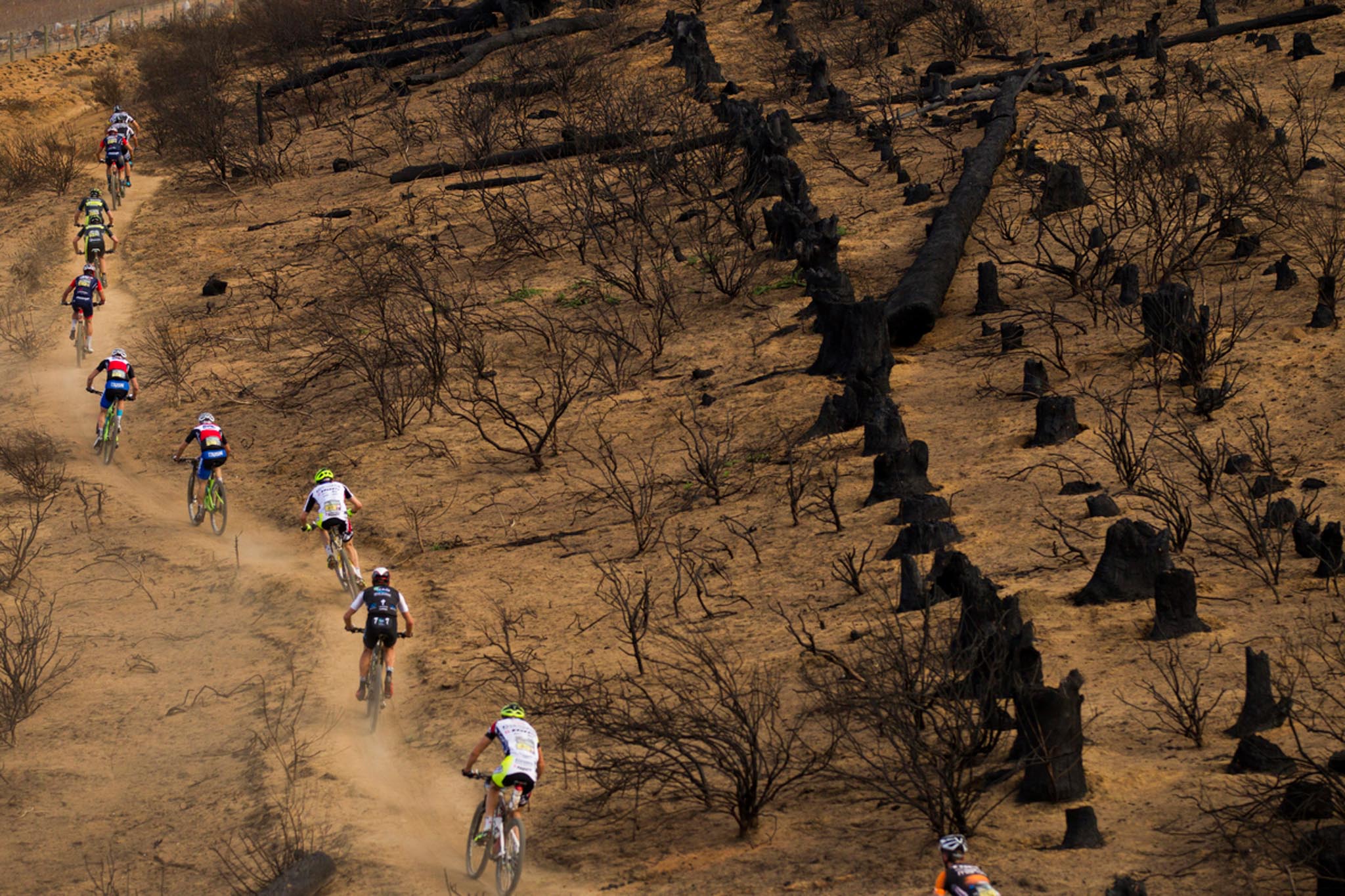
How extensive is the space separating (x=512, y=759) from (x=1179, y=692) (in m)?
4.08

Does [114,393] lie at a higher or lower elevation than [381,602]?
higher

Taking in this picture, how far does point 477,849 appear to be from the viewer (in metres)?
9.73

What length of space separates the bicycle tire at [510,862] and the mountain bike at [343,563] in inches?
221

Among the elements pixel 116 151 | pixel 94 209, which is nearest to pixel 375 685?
pixel 94 209

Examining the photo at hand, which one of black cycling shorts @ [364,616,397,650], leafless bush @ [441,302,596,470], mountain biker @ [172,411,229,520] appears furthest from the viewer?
leafless bush @ [441,302,596,470]

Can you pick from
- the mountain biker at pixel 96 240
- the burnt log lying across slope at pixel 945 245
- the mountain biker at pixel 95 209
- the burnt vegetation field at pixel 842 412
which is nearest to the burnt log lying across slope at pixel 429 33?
the burnt vegetation field at pixel 842 412

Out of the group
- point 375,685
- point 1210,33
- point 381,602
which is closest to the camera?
point 381,602

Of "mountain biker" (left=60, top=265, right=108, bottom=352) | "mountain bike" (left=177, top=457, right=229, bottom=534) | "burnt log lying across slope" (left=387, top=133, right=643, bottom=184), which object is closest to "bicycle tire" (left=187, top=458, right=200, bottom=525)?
"mountain bike" (left=177, top=457, right=229, bottom=534)

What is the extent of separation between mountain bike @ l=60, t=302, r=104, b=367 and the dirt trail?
4741 millimetres

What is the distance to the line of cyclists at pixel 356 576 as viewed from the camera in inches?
274

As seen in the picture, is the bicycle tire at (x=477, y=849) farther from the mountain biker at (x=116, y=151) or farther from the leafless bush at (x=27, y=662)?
the mountain biker at (x=116, y=151)

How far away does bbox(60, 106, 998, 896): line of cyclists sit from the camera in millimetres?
6959

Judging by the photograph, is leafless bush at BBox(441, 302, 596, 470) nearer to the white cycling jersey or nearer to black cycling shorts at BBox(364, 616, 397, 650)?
black cycling shorts at BBox(364, 616, 397, 650)

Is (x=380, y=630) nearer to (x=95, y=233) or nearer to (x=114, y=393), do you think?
(x=114, y=393)
